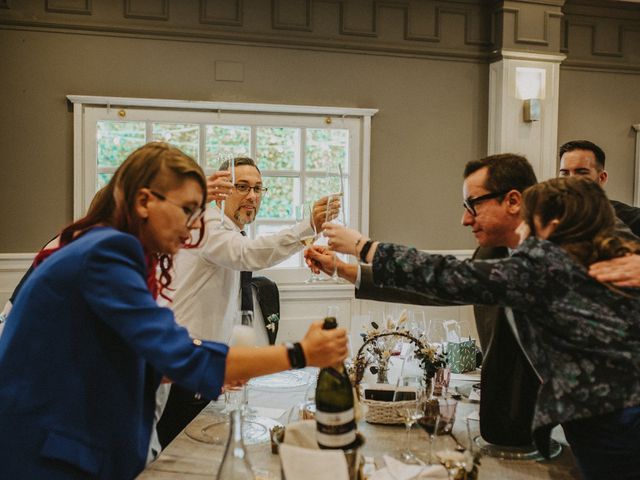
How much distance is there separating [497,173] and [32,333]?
139cm

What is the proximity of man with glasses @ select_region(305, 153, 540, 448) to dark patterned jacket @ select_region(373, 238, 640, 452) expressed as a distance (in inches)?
9.3

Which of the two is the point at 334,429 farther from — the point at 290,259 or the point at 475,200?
the point at 290,259

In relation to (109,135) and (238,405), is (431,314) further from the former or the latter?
(238,405)

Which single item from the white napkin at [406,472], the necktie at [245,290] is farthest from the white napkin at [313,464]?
the necktie at [245,290]

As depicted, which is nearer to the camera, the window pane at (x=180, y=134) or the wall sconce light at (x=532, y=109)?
the window pane at (x=180, y=134)

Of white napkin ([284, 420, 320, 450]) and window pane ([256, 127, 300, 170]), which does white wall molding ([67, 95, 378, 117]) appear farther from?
white napkin ([284, 420, 320, 450])

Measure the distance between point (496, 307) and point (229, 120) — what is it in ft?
10.6

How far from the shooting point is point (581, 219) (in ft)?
4.55

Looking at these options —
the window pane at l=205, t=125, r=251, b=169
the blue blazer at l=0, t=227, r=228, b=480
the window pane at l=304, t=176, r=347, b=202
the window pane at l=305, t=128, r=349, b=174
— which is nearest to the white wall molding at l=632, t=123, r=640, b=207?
the window pane at l=305, t=128, r=349, b=174

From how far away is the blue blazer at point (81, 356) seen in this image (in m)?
1.15

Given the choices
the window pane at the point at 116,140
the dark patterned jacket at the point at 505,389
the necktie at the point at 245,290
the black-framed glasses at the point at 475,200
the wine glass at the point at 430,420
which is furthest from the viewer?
the window pane at the point at 116,140

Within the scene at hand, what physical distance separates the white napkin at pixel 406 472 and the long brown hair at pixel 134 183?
0.71 metres

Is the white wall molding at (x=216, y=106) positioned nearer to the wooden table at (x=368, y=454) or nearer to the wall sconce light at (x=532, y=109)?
the wall sconce light at (x=532, y=109)

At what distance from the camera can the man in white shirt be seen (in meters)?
2.29
